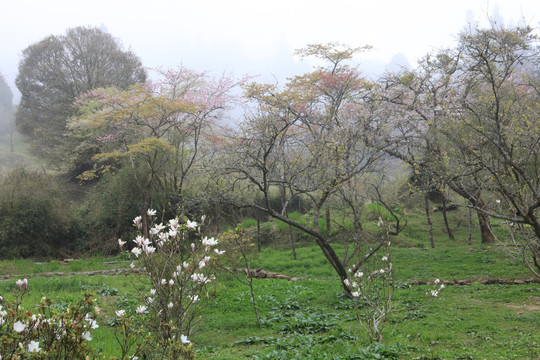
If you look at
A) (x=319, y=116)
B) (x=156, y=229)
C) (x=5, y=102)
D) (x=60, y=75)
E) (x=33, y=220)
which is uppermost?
(x=5, y=102)

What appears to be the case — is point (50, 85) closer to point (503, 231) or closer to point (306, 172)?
point (306, 172)

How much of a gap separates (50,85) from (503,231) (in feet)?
91.6

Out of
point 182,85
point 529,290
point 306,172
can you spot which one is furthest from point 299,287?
point 182,85

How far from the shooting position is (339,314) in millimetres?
6836

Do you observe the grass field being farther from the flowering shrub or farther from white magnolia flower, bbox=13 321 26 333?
white magnolia flower, bbox=13 321 26 333

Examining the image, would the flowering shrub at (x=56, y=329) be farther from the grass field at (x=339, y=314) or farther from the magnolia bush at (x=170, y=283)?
the grass field at (x=339, y=314)

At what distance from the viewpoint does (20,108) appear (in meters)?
26.2

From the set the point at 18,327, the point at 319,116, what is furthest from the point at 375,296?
the point at 319,116

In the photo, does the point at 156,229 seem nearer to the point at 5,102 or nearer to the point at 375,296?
the point at 375,296

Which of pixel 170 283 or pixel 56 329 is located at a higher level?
pixel 56 329

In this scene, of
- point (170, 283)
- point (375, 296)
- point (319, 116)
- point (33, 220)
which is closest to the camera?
point (170, 283)

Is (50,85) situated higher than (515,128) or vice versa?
(50,85)

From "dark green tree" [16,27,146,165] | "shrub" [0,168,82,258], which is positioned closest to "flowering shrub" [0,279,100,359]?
"shrub" [0,168,82,258]

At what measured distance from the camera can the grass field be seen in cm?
461
